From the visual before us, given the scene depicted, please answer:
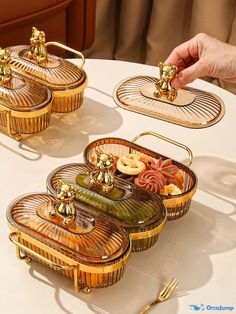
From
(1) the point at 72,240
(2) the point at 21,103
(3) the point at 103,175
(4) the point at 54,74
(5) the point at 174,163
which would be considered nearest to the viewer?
(1) the point at 72,240

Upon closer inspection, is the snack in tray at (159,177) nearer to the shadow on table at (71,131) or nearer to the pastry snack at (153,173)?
the pastry snack at (153,173)

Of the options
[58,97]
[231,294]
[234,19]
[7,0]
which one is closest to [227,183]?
[231,294]

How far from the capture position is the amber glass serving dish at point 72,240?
0.86 metres

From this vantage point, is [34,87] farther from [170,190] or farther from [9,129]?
[170,190]

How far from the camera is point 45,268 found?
938mm

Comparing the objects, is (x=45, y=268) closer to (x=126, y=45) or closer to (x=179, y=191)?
(x=179, y=191)

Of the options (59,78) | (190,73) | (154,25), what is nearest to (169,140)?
(190,73)

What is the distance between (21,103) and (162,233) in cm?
41

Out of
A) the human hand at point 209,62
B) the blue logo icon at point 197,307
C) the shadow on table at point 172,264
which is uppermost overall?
the human hand at point 209,62

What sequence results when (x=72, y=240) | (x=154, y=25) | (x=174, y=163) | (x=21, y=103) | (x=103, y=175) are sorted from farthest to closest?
1. (x=154, y=25)
2. (x=21, y=103)
3. (x=174, y=163)
4. (x=103, y=175)
5. (x=72, y=240)

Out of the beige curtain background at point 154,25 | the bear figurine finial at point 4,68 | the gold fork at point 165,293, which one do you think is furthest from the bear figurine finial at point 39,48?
the beige curtain background at point 154,25

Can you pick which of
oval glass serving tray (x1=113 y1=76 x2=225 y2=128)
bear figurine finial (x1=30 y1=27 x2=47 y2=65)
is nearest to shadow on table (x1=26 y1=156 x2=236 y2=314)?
oval glass serving tray (x1=113 y1=76 x2=225 y2=128)

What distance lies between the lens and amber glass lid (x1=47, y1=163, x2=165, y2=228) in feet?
3.10

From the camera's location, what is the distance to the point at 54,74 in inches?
50.9
